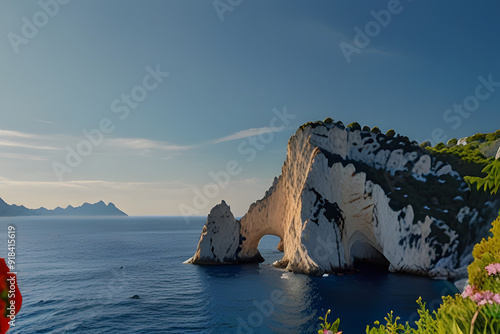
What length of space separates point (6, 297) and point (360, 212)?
5777 centimetres

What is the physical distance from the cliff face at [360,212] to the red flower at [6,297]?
4972cm

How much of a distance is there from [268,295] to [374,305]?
12832 millimetres

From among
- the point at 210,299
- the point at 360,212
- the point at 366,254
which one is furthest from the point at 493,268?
the point at 366,254

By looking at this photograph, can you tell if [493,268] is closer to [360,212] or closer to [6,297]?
[6,297]

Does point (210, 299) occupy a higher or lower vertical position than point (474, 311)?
lower

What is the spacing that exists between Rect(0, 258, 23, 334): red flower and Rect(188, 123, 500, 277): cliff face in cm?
4972

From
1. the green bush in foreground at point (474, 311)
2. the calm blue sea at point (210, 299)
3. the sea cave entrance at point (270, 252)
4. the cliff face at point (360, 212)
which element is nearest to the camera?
the green bush in foreground at point (474, 311)

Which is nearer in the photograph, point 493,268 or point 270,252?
point 493,268

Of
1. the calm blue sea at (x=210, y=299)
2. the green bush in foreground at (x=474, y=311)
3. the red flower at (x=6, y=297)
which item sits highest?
the red flower at (x=6, y=297)

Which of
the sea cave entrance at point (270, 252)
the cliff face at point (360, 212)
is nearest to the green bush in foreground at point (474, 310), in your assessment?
the cliff face at point (360, 212)

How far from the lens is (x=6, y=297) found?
287 cm

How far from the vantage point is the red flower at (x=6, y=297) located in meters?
2.80

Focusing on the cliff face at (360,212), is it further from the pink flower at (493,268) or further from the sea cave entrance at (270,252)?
the pink flower at (493,268)

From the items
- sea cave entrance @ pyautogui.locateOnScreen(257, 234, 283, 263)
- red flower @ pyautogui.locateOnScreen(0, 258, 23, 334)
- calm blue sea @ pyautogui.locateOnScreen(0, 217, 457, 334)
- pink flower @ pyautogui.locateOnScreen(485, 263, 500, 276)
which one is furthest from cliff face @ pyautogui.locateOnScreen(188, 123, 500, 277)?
red flower @ pyautogui.locateOnScreen(0, 258, 23, 334)
